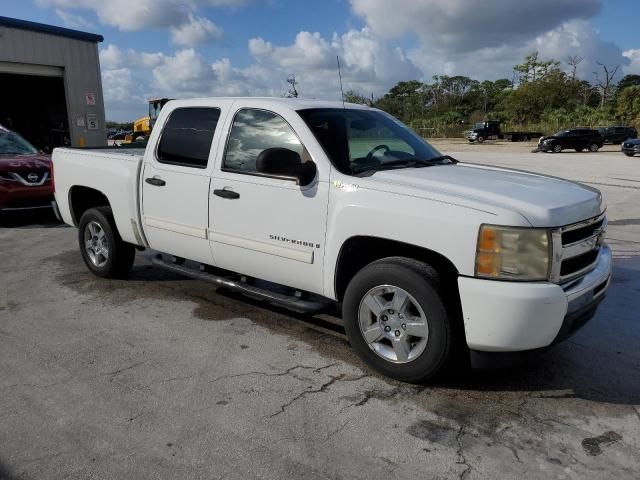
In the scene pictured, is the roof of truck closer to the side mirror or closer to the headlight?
the side mirror

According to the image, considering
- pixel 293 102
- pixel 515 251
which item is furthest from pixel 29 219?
pixel 515 251

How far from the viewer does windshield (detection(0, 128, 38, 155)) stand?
33.6 feet

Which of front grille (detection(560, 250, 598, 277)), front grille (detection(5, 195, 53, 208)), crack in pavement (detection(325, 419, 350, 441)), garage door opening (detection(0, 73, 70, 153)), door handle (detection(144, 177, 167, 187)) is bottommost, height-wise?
crack in pavement (detection(325, 419, 350, 441))

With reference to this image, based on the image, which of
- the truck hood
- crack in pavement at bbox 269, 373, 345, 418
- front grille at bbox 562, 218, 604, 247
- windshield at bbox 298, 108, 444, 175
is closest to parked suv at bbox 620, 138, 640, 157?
windshield at bbox 298, 108, 444, 175

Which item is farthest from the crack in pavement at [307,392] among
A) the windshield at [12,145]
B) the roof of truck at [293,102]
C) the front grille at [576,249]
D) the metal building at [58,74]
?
the metal building at [58,74]

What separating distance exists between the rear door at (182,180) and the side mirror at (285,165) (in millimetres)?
899

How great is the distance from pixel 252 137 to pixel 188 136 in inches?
30.5

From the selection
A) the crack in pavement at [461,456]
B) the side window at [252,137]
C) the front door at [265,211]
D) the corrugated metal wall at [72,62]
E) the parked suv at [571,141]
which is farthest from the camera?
the parked suv at [571,141]

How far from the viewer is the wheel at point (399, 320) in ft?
10.9

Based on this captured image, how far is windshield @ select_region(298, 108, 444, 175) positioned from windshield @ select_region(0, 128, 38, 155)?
8144mm

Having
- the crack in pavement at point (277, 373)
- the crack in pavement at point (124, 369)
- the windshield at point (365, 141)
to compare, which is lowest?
the crack in pavement at point (277, 373)

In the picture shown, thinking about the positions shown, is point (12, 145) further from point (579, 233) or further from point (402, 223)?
point (579, 233)

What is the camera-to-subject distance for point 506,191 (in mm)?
3445

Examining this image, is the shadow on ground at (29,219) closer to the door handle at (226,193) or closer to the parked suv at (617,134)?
the door handle at (226,193)
